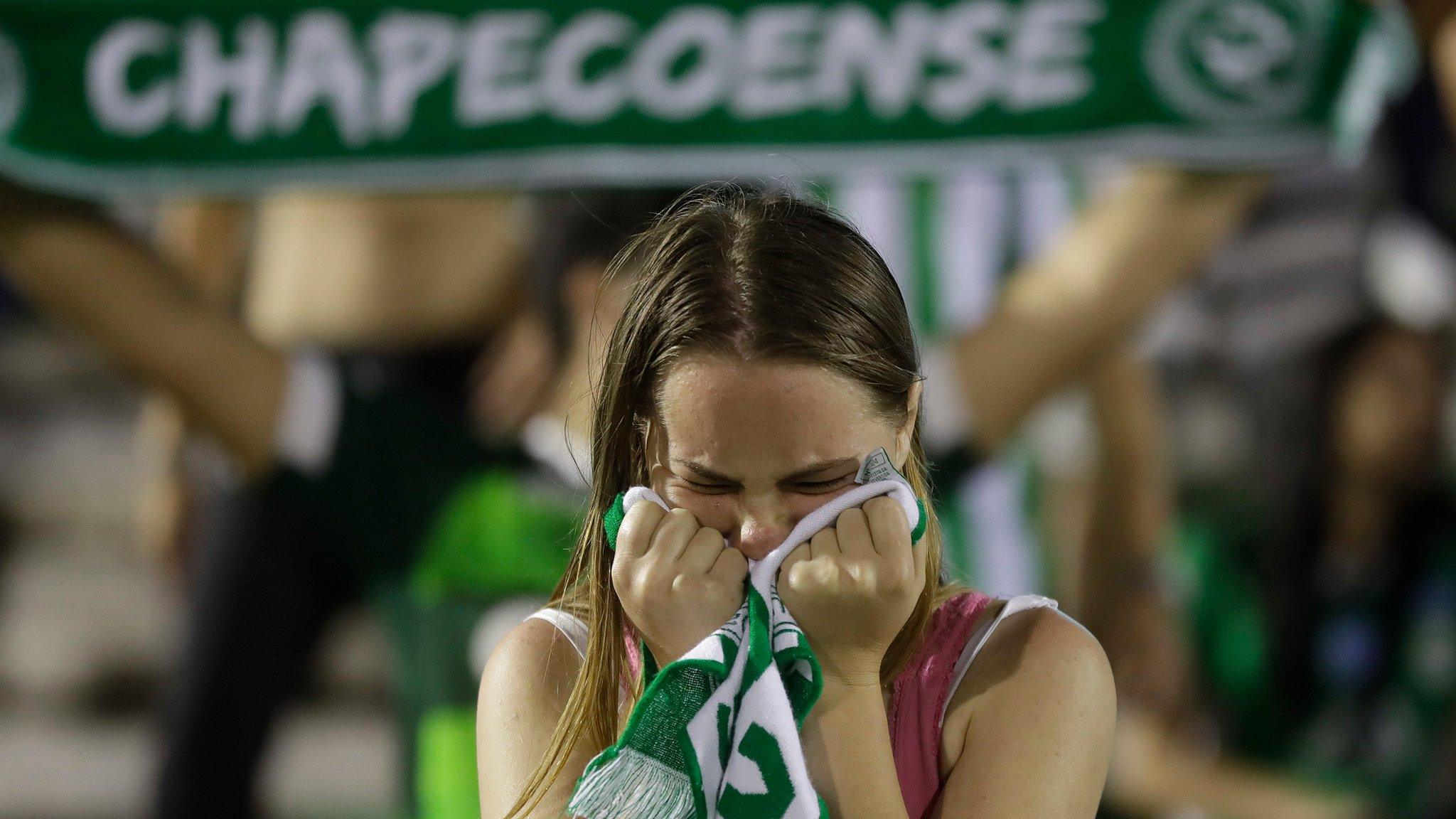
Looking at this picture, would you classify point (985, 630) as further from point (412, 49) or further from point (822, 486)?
point (412, 49)

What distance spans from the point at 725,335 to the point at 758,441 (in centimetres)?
8

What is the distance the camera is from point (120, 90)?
2439 mm

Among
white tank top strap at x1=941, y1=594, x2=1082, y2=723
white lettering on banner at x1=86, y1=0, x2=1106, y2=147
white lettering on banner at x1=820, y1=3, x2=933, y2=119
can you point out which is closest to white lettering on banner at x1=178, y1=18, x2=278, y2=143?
white lettering on banner at x1=86, y1=0, x2=1106, y2=147

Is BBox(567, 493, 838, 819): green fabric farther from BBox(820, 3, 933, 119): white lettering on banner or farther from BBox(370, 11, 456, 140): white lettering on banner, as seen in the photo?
BBox(370, 11, 456, 140): white lettering on banner

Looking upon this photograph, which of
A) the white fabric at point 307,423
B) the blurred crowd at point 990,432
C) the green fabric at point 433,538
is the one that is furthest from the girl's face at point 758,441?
the white fabric at point 307,423

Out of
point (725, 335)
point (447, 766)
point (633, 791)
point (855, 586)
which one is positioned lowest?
point (447, 766)

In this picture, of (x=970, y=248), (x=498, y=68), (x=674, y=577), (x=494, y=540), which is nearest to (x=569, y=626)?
(x=674, y=577)

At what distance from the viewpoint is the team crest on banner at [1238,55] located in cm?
229

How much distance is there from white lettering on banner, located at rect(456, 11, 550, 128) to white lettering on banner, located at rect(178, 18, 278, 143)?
0.29m

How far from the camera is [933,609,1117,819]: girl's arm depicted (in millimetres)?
1053

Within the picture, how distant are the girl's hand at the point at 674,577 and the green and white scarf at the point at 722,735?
0.02 m

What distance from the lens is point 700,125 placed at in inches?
94.0

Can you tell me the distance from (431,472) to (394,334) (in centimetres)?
33

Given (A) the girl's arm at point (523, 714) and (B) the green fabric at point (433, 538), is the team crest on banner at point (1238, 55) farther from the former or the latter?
(A) the girl's arm at point (523, 714)
